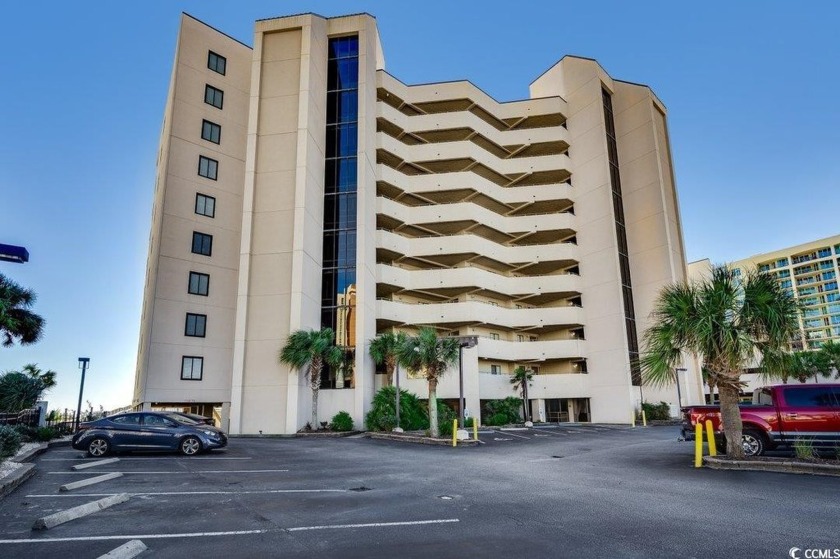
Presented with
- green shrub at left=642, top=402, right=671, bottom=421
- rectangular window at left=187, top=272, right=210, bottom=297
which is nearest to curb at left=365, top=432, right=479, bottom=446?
rectangular window at left=187, top=272, right=210, bottom=297

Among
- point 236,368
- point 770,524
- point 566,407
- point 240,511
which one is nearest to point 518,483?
point 770,524

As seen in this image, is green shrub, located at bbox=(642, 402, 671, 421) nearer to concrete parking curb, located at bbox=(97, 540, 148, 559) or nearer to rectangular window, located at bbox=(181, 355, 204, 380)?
rectangular window, located at bbox=(181, 355, 204, 380)

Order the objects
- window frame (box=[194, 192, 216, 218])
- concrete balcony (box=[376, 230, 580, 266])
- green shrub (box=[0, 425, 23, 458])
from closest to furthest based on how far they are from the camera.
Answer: green shrub (box=[0, 425, 23, 458]), window frame (box=[194, 192, 216, 218]), concrete balcony (box=[376, 230, 580, 266])

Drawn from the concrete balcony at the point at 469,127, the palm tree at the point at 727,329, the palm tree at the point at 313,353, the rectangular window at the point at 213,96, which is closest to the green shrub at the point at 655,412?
the palm tree at the point at 313,353

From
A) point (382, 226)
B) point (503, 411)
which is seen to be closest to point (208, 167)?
point (382, 226)

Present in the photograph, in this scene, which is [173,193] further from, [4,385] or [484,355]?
[484,355]

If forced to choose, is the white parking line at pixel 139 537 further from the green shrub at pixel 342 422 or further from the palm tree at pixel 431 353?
the green shrub at pixel 342 422

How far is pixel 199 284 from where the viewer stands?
3362 centimetres

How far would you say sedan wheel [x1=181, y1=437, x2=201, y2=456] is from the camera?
697 inches

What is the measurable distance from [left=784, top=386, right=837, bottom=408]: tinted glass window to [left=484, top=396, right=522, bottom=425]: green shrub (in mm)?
25052

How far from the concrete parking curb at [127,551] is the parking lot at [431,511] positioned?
0.17 metres

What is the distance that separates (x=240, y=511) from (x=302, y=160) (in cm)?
2838

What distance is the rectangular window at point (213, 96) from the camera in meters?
36.4

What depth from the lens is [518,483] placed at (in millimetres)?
11375
